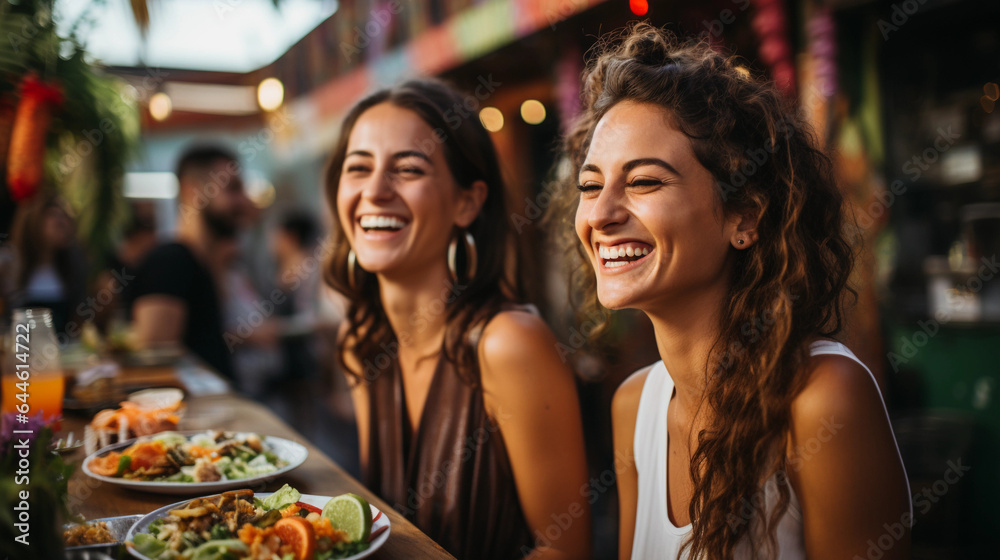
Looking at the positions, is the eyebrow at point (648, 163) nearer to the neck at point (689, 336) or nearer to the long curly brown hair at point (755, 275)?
the long curly brown hair at point (755, 275)

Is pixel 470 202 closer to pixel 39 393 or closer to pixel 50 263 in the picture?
pixel 39 393

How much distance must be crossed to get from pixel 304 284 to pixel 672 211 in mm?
6754

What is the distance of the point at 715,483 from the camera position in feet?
3.89

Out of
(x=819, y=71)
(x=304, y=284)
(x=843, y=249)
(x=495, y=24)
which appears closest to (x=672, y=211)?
(x=843, y=249)

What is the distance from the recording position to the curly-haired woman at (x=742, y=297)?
108 cm

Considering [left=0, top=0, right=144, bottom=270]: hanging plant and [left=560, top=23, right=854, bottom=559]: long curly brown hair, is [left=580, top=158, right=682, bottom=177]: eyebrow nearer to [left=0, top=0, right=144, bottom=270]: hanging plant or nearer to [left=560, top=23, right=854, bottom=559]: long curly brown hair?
[left=560, top=23, right=854, bottom=559]: long curly brown hair

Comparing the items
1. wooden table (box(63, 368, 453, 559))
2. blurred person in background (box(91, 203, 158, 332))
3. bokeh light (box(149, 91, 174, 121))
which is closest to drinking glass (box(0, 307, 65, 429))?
wooden table (box(63, 368, 453, 559))

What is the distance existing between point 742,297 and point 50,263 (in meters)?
4.44

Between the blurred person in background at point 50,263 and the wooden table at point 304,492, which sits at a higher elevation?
the blurred person in background at point 50,263

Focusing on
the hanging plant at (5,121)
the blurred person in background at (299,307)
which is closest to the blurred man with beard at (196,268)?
the hanging plant at (5,121)

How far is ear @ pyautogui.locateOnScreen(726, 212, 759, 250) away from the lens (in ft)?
3.90

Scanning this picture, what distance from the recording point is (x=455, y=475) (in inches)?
65.6

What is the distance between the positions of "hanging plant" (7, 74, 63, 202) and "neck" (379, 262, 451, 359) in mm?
1232

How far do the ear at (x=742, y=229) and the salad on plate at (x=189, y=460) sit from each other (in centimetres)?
97
